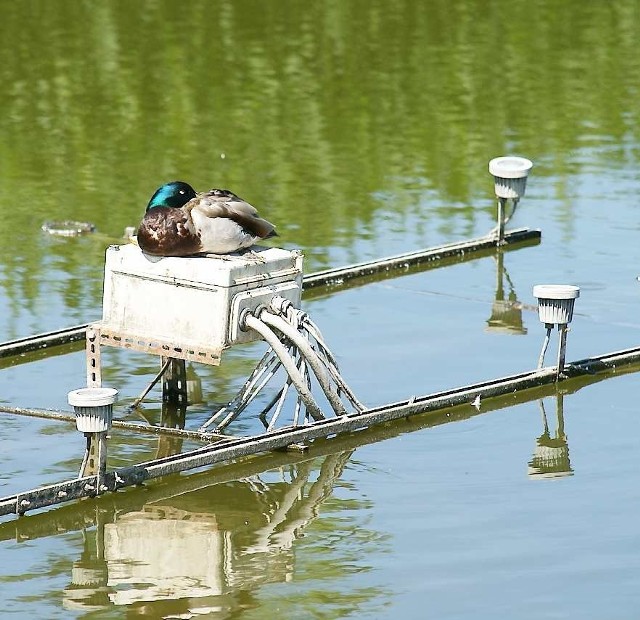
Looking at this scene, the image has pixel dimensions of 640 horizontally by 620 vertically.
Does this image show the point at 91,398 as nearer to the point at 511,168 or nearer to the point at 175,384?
the point at 175,384

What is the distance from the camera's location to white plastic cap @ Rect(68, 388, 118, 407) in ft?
28.6

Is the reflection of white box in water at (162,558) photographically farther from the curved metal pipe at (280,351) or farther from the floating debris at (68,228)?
the floating debris at (68,228)

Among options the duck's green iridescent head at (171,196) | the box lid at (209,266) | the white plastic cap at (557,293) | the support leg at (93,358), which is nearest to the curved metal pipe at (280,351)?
the box lid at (209,266)

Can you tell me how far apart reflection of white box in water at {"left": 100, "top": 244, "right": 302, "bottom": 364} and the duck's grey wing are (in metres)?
0.15

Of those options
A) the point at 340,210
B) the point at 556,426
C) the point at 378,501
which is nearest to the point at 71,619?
the point at 378,501

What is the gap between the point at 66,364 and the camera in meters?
11.9

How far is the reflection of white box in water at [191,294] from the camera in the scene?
991 cm

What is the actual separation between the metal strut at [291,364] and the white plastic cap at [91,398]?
130 cm

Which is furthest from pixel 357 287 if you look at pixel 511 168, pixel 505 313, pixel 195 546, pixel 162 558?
pixel 162 558

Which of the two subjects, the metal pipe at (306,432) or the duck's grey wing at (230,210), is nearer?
the metal pipe at (306,432)

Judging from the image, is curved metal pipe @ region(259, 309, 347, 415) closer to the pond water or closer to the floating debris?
the pond water

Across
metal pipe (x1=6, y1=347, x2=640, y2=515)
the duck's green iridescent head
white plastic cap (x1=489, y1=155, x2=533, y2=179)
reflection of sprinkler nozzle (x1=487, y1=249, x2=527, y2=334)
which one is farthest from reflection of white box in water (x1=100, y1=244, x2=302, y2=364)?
white plastic cap (x1=489, y1=155, x2=533, y2=179)

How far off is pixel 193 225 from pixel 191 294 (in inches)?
14.8

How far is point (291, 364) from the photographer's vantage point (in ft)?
32.4
